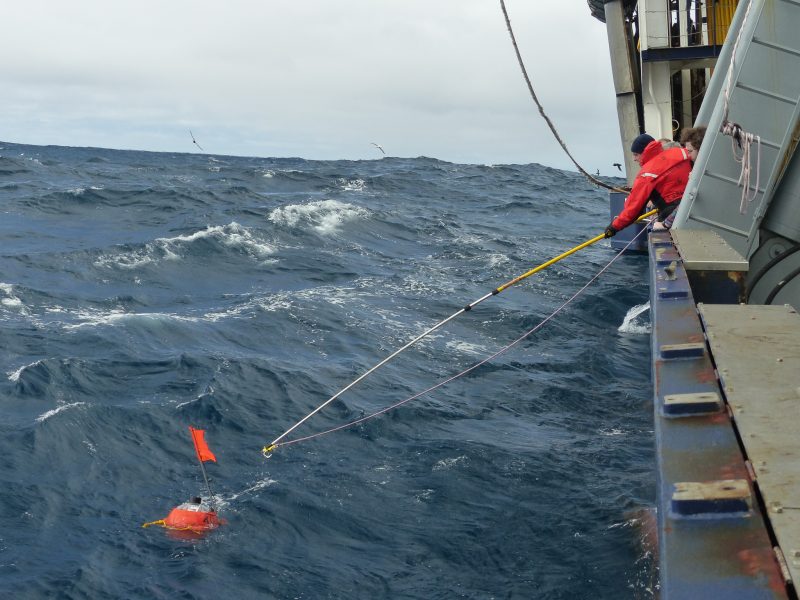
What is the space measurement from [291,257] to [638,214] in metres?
11.8

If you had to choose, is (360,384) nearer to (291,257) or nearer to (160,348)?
(160,348)

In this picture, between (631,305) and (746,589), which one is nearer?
(746,589)

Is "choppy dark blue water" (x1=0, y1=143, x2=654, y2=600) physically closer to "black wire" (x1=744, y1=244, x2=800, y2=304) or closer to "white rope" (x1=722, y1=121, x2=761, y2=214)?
"black wire" (x1=744, y1=244, x2=800, y2=304)

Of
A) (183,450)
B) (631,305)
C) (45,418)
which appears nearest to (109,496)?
(183,450)

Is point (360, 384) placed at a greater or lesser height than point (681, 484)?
lesser

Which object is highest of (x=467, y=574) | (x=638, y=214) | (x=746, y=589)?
(x=638, y=214)

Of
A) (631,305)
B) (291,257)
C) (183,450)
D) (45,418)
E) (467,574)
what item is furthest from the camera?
(291,257)

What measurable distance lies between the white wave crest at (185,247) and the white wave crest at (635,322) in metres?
8.66

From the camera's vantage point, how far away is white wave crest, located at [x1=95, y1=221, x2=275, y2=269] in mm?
19506

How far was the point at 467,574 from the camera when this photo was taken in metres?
6.53

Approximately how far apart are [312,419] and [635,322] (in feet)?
26.4

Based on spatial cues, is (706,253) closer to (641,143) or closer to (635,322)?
(641,143)

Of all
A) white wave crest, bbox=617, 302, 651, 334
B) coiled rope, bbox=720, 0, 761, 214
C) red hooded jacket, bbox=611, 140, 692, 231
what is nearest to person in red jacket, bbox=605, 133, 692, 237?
red hooded jacket, bbox=611, 140, 692, 231

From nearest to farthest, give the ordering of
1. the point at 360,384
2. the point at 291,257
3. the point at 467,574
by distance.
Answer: the point at 467,574 → the point at 360,384 → the point at 291,257
